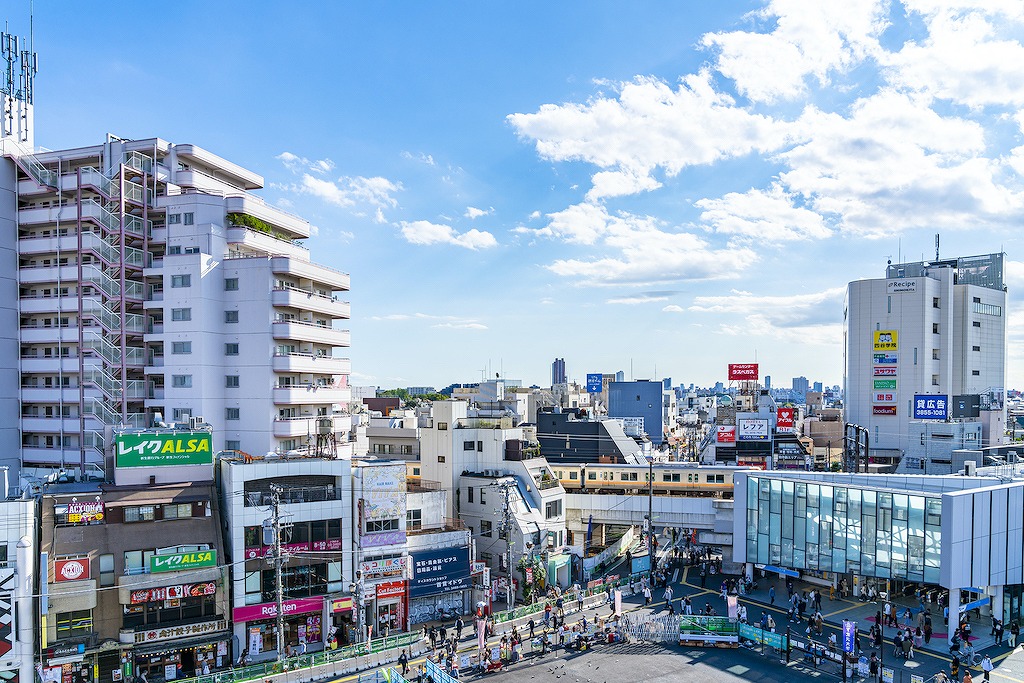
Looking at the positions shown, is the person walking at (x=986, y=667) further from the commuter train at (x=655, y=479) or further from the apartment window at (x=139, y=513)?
the apartment window at (x=139, y=513)

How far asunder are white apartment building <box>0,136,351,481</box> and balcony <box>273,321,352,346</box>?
114mm

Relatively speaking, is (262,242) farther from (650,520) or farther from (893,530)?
(893,530)

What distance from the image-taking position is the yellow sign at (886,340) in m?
101

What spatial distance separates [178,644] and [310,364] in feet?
82.4

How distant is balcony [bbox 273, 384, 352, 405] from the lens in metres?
55.7

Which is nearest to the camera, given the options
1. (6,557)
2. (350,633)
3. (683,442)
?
(6,557)

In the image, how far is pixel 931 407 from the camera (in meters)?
80.6

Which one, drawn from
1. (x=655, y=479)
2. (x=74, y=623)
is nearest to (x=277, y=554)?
(x=74, y=623)

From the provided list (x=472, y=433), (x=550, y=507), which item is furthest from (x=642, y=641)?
(x=472, y=433)

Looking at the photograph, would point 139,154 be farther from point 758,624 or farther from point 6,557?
point 758,624

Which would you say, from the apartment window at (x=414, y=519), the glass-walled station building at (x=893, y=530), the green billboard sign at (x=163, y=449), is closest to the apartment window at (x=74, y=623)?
the green billboard sign at (x=163, y=449)

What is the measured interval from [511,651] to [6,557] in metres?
27.5

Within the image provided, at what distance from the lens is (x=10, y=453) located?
5953 cm

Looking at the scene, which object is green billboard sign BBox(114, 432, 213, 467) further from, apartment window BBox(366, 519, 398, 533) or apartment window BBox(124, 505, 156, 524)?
apartment window BBox(366, 519, 398, 533)
